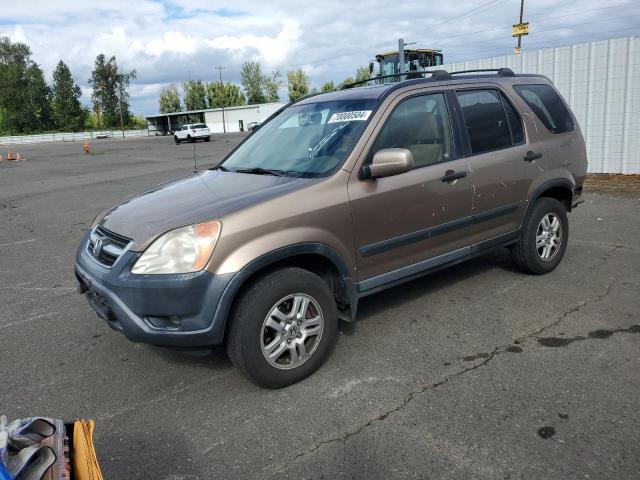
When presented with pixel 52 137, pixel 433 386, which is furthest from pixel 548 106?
pixel 52 137

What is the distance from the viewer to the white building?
243 feet

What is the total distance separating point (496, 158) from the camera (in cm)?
464

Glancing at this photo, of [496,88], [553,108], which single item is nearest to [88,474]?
[496,88]

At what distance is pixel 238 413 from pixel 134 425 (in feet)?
1.97

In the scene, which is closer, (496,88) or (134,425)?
(134,425)

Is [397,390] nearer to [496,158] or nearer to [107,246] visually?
[107,246]

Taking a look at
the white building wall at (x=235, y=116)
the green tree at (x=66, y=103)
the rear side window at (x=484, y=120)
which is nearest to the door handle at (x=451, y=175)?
the rear side window at (x=484, y=120)

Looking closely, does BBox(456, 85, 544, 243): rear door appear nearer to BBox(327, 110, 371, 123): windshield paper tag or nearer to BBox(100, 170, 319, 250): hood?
BBox(327, 110, 371, 123): windshield paper tag

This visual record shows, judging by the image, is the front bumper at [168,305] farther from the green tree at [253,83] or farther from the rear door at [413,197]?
the green tree at [253,83]

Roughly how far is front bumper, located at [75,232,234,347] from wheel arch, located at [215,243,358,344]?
5cm

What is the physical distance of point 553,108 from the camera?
5.37 metres

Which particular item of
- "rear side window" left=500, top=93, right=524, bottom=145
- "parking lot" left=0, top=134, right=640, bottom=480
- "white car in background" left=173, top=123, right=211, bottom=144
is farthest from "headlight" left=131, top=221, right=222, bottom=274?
"white car in background" left=173, top=123, right=211, bottom=144

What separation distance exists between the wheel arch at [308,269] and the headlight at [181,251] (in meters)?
0.23

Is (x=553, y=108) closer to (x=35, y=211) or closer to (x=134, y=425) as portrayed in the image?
(x=134, y=425)
